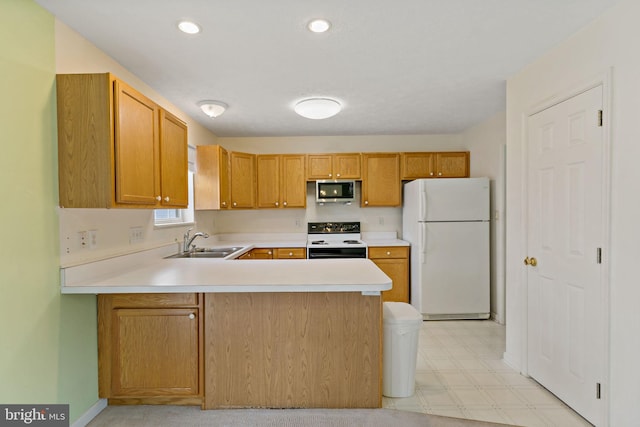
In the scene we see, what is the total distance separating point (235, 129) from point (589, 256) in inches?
152

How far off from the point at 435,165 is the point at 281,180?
7.11ft

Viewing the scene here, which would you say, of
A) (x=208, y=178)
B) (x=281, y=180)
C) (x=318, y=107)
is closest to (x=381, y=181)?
(x=281, y=180)

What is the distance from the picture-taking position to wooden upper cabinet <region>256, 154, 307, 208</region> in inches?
176

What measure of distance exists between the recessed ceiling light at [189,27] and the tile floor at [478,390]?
105 inches

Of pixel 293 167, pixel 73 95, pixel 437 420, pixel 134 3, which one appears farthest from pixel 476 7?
pixel 293 167

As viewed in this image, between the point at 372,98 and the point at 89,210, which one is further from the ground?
the point at 372,98

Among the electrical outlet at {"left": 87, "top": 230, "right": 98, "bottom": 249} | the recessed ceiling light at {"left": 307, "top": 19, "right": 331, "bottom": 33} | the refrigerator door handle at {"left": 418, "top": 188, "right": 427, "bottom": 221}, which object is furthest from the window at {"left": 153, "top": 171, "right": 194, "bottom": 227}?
Answer: the refrigerator door handle at {"left": 418, "top": 188, "right": 427, "bottom": 221}

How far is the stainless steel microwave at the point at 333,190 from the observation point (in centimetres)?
445

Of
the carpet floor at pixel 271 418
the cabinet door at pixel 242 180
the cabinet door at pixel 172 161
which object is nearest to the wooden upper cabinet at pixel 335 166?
the cabinet door at pixel 242 180

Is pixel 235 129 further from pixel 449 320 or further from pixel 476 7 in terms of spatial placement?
pixel 449 320

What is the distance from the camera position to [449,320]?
3.85 meters

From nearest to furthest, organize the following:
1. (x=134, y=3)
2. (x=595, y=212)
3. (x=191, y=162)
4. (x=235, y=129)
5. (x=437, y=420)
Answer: (x=134, y=3)
(x=595, y=212)
(x=437, y=420)
(x=191, y=162)
(x=235, y=129)

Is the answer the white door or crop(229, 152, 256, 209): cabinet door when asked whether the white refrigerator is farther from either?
crop(229, 152, 256, 209): cabinet door

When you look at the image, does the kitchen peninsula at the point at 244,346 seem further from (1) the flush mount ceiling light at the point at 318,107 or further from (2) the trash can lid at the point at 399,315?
(1) the flush mount ceiling light at the point at 318,107
